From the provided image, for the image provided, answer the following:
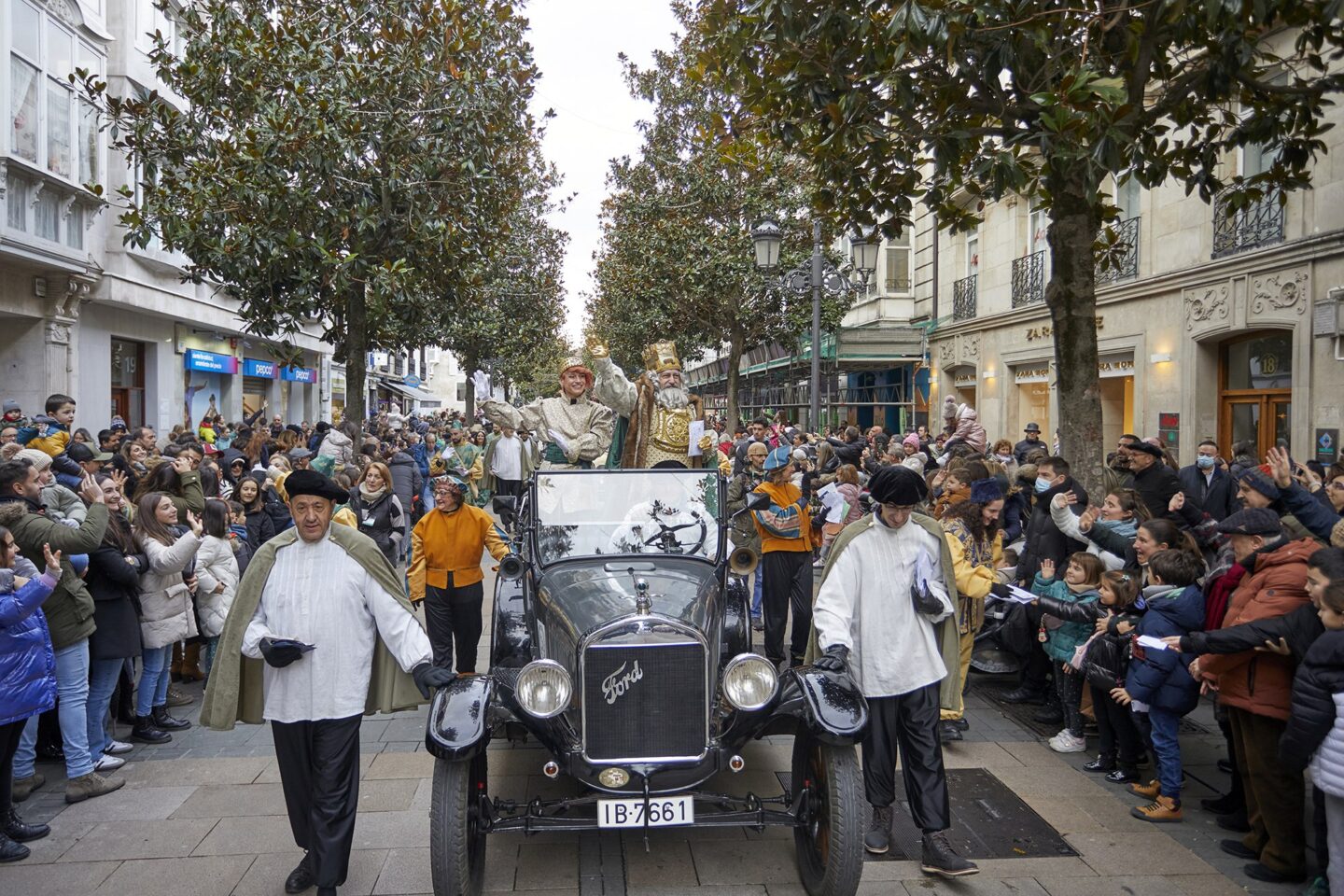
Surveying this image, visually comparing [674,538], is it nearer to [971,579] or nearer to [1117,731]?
[971,579]

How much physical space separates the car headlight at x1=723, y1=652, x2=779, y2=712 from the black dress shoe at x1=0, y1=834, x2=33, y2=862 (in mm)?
3479

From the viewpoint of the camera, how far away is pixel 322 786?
13.2 feet

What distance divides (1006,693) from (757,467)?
192 inches

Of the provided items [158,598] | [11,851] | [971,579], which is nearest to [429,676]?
[11,851]

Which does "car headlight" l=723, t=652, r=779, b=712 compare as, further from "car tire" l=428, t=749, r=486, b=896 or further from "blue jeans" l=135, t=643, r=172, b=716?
"blue jeans" l=135, t=643, r=172, b=716

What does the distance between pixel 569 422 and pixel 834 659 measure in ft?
13.7

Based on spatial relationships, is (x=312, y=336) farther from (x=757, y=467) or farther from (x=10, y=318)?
(x=757, y=467)

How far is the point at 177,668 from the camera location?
7480mm

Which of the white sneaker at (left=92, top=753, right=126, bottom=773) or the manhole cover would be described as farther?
the white sneaker at (left=92, top=753, right=126, bottom=773)

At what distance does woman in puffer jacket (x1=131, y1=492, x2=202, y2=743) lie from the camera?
579 cm

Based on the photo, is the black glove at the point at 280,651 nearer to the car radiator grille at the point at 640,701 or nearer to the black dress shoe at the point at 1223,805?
the car radiator grille at the point at 640,701

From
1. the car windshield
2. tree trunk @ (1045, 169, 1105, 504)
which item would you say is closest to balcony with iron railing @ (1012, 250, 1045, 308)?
tree trunk @ (1045, 169, 1105, 504)

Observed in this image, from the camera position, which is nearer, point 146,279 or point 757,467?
point 757,467

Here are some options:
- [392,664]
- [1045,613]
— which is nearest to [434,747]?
[392,664]
